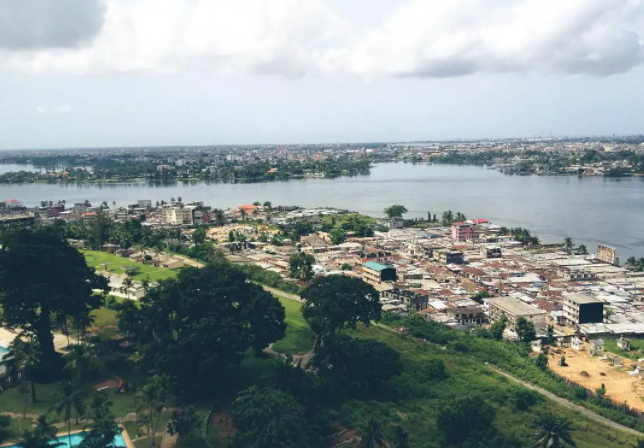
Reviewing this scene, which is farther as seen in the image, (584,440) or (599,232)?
(599,232)

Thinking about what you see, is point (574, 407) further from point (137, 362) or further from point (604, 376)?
point (137, 362)

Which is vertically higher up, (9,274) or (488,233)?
(9,274)

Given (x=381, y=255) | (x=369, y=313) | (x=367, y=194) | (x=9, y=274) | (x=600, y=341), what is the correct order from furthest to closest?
(x=367, y=194)
(x=381, y=255)
(x=600, y=341)
(x=369, y=313)
(x=9, y=274)

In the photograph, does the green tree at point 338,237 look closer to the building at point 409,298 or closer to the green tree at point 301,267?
the green tree at point 301,267

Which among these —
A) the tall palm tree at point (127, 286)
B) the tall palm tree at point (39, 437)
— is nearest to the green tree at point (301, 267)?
the tall palm tree at point (127, 286)

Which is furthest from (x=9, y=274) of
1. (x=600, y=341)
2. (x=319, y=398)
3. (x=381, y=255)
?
(x=381, y=255)

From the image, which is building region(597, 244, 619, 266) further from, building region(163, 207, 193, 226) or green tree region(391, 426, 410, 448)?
building region(163, 207, 193, 226)

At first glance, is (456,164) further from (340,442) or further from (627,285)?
(340,442)

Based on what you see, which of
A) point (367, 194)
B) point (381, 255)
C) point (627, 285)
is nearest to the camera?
point (627, 285)
